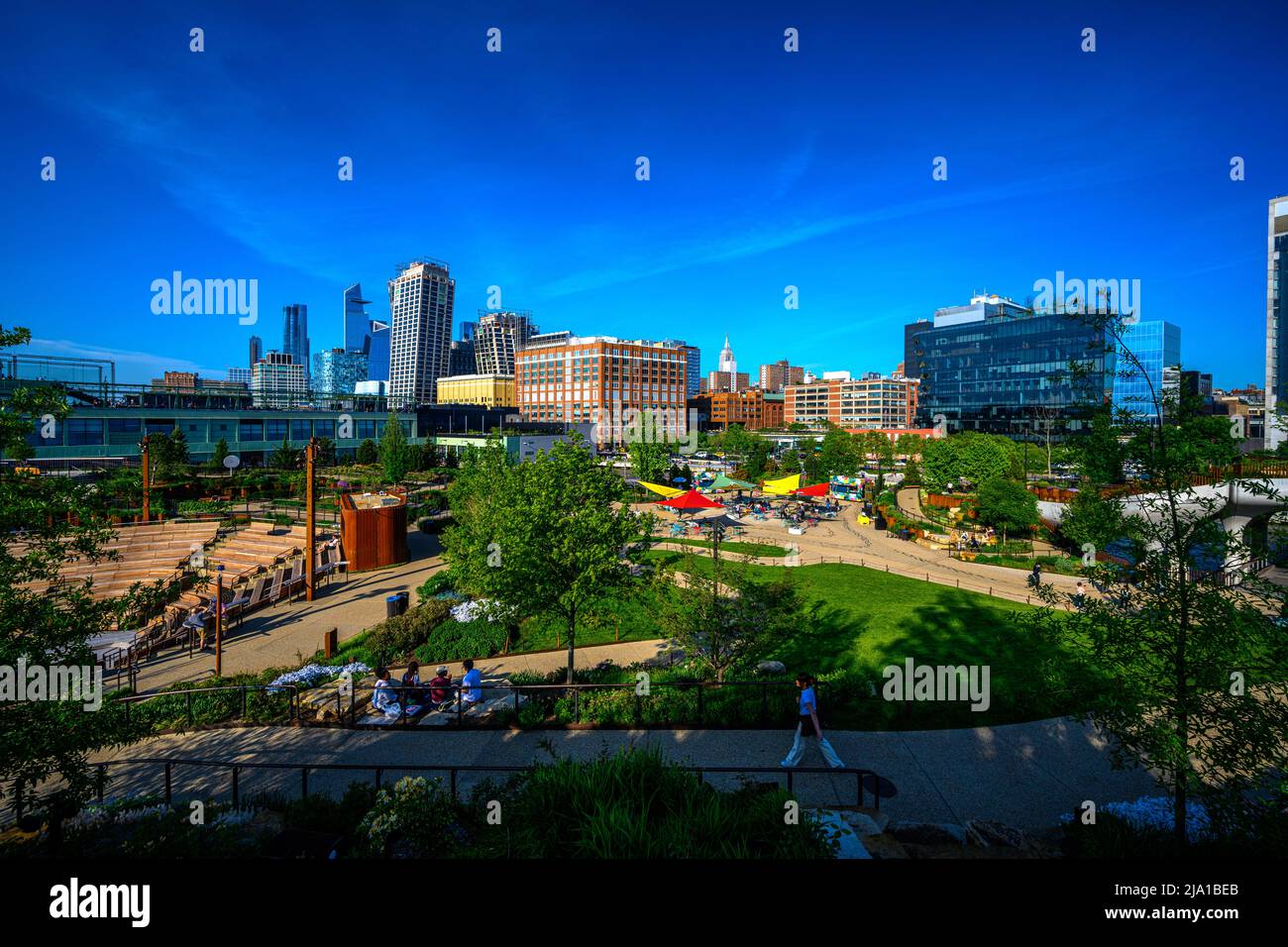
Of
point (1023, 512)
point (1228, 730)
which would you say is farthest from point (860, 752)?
point (1023, 512)

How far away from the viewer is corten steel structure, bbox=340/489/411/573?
2577 centimetres

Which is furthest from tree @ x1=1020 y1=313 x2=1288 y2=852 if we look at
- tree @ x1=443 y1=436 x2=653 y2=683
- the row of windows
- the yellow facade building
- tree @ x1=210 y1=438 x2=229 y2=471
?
the yellow facade building

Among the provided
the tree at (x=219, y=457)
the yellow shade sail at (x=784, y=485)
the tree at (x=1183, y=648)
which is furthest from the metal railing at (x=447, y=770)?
the tree at (x=219, y=457)

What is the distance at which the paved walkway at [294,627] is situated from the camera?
15.9 meters

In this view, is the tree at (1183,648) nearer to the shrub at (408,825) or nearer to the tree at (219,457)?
the shrub at (408,825)

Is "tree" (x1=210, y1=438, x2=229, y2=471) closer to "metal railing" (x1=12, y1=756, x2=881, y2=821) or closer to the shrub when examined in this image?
"metal railing" (x1=12, y1=756, x2=881, y2=821)

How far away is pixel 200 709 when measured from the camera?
40.6ft

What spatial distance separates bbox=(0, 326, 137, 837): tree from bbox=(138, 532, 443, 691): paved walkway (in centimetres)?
990

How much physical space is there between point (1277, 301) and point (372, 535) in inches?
4247

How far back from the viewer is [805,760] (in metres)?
9.41

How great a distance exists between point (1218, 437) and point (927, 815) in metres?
5.62

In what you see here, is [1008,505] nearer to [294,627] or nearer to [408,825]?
[294,627]

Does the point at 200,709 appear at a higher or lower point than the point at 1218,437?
lower
